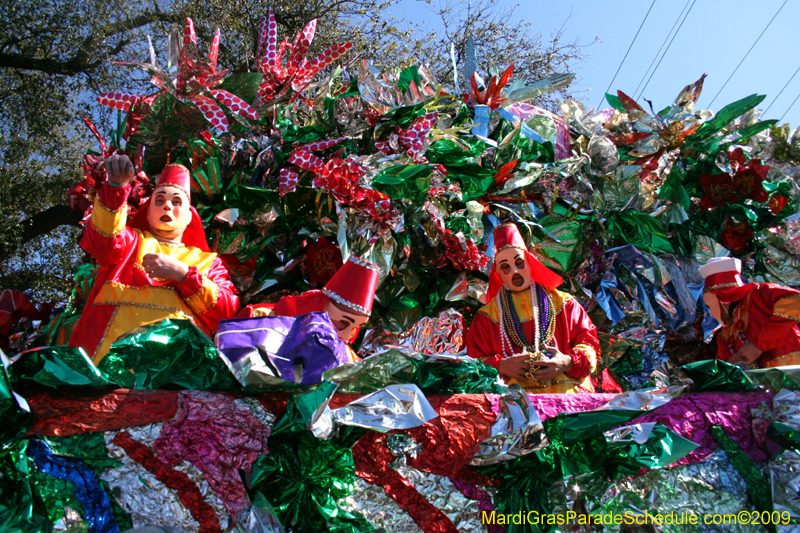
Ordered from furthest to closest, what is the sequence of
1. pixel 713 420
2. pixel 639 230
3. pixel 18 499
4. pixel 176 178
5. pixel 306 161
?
pixel 639 230, pixel 306 161, pixel 176 178, pixel 713 420, pixel 18 499

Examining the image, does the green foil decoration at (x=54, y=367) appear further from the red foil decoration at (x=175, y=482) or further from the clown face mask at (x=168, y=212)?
the clown face mask at (x=168, y=212)

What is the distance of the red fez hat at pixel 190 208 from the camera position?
238 cm

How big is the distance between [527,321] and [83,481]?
179 cm

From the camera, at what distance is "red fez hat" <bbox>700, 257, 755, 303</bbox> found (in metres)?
2.79

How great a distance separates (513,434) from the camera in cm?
140

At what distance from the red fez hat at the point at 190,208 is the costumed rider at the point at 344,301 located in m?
0.44

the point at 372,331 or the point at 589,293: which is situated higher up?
the point at 589,293

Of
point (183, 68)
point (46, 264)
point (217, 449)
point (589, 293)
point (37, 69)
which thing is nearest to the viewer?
point (217, 449)

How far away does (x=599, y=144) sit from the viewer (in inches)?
123

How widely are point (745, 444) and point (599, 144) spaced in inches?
73.3

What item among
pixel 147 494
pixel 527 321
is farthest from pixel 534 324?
pixel 147 494

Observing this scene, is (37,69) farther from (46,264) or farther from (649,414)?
(649,414)

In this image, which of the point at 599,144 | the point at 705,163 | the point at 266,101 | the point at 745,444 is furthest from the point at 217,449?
the point at 705,163

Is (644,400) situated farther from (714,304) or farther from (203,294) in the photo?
(714,304)
